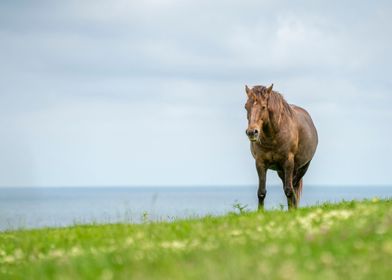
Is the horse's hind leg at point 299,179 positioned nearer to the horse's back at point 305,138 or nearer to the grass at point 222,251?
the horse's back at point 305,138

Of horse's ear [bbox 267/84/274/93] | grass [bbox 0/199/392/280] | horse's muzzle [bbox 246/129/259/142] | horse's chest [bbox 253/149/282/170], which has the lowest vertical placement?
grass [bbox 0/199/392/280]

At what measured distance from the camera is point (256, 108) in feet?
58.5

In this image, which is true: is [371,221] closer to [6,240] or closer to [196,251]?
[196,251]

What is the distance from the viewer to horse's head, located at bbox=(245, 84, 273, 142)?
17422 millimetres

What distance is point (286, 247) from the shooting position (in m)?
8.80

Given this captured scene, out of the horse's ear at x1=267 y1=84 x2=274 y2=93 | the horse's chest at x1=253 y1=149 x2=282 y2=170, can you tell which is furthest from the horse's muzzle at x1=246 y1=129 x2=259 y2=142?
the horse's chest at x1=253 y1=149 x2=282 y2=170

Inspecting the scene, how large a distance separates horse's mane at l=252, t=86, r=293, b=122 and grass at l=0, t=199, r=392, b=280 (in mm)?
5312

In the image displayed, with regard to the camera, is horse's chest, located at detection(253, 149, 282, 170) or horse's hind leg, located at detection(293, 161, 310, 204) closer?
horse's chest, located at detection(253, 149, 282, 170)

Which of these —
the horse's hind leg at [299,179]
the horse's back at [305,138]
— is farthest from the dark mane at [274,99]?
the horse's hind leg at [299,179]

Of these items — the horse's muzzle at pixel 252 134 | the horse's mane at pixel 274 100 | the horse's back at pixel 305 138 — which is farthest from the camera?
the horse's back at pixel 305 138

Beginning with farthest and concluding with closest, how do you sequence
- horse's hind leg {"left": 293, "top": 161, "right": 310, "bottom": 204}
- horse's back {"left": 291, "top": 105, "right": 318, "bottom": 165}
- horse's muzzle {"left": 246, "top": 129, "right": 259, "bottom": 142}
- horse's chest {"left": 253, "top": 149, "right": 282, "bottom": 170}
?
horse's hind leg {"left": 293, "top": 161, "right": 310, "bottom": 204}, horse's back {"left": 291, "top": 105, "right": 318, "bottom": 165}, horse's chest {"left": 253, "top": 149, "right": 282, "bottom": 170}, horse's muzzle {"left": 246, "top": 129, "right": 259, "bottom": 142}

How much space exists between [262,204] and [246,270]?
11213 millimetres

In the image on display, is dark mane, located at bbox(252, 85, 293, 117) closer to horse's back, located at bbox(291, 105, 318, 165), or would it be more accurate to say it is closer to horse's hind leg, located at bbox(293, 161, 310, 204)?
horse's back, located at bbox(291, 105, 318, 165)

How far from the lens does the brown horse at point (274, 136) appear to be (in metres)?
17.9
